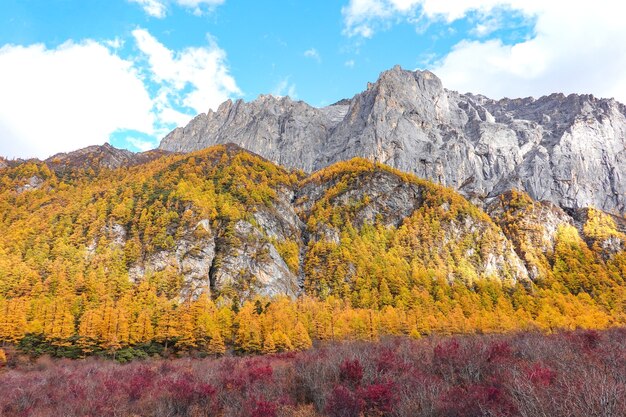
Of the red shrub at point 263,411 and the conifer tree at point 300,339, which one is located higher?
the red shrub at point 263,411

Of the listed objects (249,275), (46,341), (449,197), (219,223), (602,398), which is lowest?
(46,341)

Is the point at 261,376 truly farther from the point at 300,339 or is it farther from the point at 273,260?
the point at 273,260

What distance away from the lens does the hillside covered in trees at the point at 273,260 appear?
62.5 meters

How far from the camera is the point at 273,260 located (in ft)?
323

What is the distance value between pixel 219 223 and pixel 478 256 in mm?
87051

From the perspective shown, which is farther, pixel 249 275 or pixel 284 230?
pixel 284 230

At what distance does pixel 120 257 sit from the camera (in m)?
85.9

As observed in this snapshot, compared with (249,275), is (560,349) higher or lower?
lower

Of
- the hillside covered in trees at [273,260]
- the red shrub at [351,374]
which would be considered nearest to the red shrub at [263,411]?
the red shrub at [351,374]

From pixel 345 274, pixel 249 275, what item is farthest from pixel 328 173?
pixel 249 275

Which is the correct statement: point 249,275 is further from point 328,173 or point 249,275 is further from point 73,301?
point 328,173

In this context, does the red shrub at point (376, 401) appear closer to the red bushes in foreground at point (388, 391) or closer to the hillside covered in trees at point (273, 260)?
the red bushes in foreground at point (388, 391)

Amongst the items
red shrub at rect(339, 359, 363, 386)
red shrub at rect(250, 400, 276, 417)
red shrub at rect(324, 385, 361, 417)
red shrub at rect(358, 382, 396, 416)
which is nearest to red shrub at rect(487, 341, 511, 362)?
red shrub at rect(339, 359, 363, 386)

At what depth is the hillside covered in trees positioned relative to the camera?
205 ft
